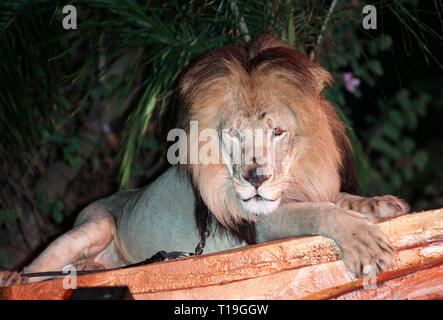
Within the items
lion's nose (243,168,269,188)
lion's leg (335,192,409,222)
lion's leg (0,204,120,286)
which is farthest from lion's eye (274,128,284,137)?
lion's leg (0,204,120,286)

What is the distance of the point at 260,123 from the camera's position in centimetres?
235

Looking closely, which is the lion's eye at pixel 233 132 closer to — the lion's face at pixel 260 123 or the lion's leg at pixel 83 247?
the lion's face at pixel 260 123

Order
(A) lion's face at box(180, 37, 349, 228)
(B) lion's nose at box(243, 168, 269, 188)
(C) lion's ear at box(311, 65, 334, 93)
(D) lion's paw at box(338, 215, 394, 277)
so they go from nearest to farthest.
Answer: (D) lion's paw at box(338, 215, 394, 277) < (B) lion's nose at box(243, 168, 269, 188) < (A) lion's face at box(180, 37, 349, 228) < (C) lion's ear at box(311, 65, 334, 93)

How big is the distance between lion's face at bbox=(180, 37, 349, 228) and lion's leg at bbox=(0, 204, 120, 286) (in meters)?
0.70

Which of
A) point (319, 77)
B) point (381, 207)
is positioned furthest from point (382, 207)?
point (319, 77)

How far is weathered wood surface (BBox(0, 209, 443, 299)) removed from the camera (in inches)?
73.5

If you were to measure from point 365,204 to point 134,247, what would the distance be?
1289 mm

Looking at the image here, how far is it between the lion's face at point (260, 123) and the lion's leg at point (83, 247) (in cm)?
70

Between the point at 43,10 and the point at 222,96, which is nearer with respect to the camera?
the point at 222,96

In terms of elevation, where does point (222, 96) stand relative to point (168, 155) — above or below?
above

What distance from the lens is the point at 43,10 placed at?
384 cm

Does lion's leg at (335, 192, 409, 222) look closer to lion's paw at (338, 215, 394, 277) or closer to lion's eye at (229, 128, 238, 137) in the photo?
lion's paw at (338, 215, 394, 277)

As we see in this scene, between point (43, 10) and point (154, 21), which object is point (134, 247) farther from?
point (43, 10)
